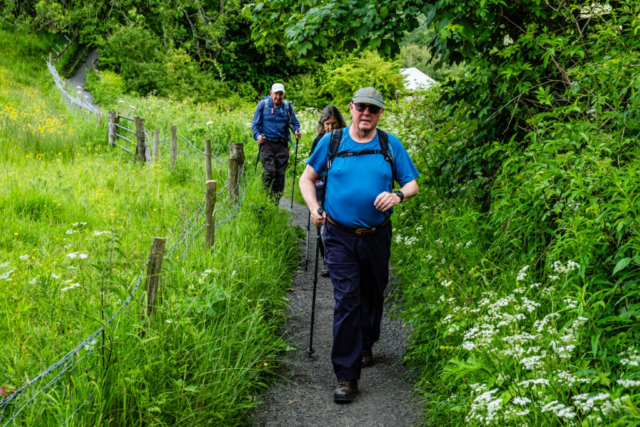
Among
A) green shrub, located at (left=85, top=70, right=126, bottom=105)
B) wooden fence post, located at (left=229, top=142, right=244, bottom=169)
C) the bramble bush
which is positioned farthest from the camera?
green shrub, located at (left=85, top=70, right=126, bottom=105)

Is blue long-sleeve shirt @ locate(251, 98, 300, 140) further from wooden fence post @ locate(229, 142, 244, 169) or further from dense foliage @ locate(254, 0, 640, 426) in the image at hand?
dense foliage @ locate(254, 0, 640, 426)

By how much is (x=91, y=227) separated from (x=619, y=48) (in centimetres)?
658

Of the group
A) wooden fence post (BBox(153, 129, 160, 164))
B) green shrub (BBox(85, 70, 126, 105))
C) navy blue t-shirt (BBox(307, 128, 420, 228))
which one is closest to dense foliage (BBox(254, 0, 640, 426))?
navy blue t-shirt (BBox(307, 128, 420, 228))

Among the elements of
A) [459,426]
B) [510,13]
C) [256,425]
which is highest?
[510,13]

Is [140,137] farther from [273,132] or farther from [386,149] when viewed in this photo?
[386,149]

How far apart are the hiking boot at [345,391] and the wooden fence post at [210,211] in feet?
6.53

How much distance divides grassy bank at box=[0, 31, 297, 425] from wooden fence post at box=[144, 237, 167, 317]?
0.52ft

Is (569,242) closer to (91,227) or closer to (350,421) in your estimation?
(350,421)

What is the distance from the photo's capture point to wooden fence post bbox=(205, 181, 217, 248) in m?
5.24

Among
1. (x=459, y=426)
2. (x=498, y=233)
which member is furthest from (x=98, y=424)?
(x=498, y=233)

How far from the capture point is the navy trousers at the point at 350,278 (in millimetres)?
4492

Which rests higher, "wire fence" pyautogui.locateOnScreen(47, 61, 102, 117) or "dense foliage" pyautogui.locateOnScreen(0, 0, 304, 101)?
"dense foliage" pyautogui.locateOnScreen(0, 0, 304, 101)

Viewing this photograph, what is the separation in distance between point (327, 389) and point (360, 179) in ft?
5.95

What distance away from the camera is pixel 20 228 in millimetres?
7020
